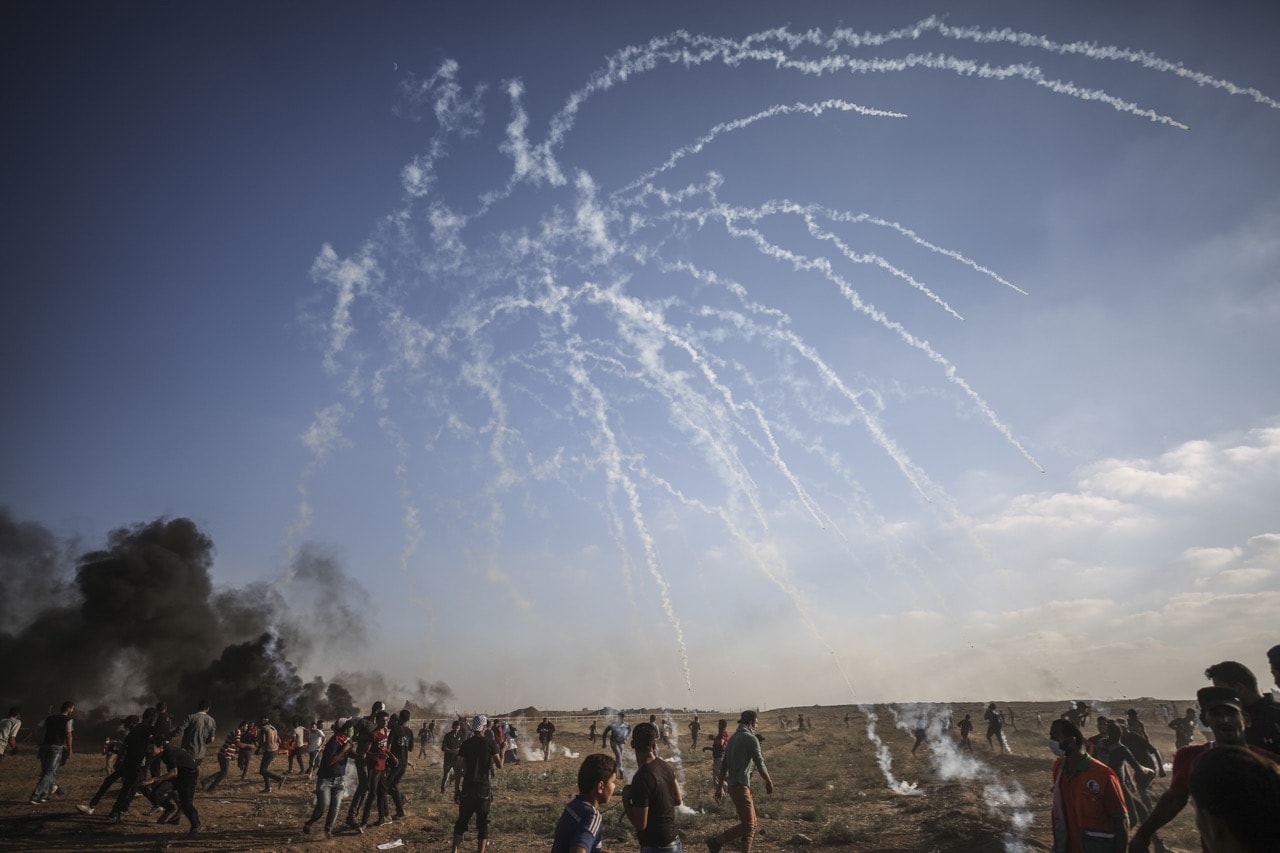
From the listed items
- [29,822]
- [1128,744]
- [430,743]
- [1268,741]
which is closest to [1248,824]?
[1268,741]

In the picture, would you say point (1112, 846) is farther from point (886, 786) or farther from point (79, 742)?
point (79, 742)

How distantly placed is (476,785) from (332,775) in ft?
12.9

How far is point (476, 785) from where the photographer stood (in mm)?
10398

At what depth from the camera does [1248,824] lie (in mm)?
2291

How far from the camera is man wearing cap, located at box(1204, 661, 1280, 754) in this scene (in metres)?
4.86

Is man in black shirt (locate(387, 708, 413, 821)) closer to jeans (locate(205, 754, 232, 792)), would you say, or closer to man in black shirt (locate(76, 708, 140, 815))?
man in black shirt (locate(76, 708, 140, 815))

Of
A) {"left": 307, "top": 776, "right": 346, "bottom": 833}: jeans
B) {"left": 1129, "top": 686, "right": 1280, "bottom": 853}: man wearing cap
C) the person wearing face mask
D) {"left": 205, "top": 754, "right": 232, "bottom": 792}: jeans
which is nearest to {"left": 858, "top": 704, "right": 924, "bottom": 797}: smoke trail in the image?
the person wearing face mask

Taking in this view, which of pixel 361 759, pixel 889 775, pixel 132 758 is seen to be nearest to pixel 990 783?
pixel 889 775

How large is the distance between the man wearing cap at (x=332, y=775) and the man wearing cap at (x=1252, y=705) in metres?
13.3

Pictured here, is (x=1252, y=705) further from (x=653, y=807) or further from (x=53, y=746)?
(x=53, y=746)

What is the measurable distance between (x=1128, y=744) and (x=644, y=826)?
9801mm

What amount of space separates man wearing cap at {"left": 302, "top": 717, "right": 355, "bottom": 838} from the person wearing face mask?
11853 millimetres

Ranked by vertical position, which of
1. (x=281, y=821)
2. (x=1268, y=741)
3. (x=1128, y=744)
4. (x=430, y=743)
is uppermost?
(x=1268, y=741)

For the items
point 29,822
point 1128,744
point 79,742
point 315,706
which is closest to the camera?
point 1128,744
